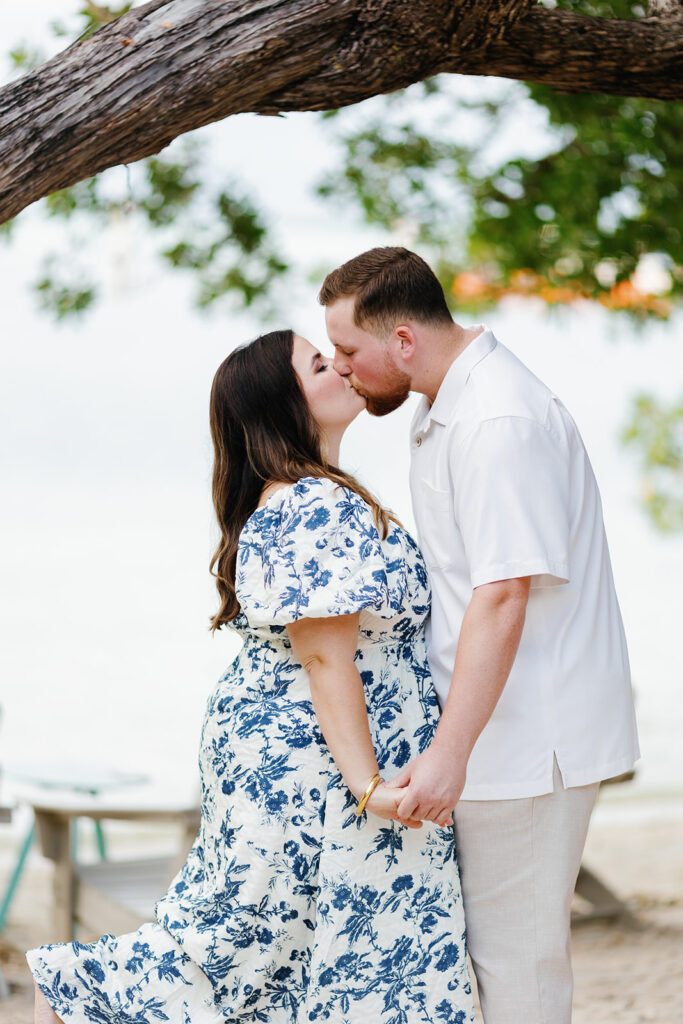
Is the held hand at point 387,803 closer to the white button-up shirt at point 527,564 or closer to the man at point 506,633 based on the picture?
the man at point 506,633

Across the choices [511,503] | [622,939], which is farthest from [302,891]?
[622,939]

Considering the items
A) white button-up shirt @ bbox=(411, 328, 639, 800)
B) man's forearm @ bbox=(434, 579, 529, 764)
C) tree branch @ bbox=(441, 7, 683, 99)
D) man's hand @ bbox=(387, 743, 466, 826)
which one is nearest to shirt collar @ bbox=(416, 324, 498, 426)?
white button-up shirt @ bbox=(411, 328, 639, 800)

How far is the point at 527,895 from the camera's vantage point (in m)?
2.36

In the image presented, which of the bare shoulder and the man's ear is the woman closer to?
the bare shoulder

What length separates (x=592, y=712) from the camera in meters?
2.38

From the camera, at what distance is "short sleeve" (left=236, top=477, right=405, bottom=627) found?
2234 millimetres

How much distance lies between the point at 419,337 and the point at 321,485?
0.41 meters

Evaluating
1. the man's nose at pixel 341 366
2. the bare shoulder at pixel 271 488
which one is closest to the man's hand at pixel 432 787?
the bare shoulder at pixel 271 488

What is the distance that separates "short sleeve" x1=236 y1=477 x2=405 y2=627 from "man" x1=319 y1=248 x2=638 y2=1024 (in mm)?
187

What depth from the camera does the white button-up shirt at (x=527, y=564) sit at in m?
2.27

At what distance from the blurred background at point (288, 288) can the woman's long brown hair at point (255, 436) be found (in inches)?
10.0

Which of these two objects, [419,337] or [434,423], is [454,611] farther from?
[419,337]

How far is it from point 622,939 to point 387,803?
11.4ft

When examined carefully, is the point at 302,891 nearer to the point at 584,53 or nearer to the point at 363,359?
the point at 363,359
